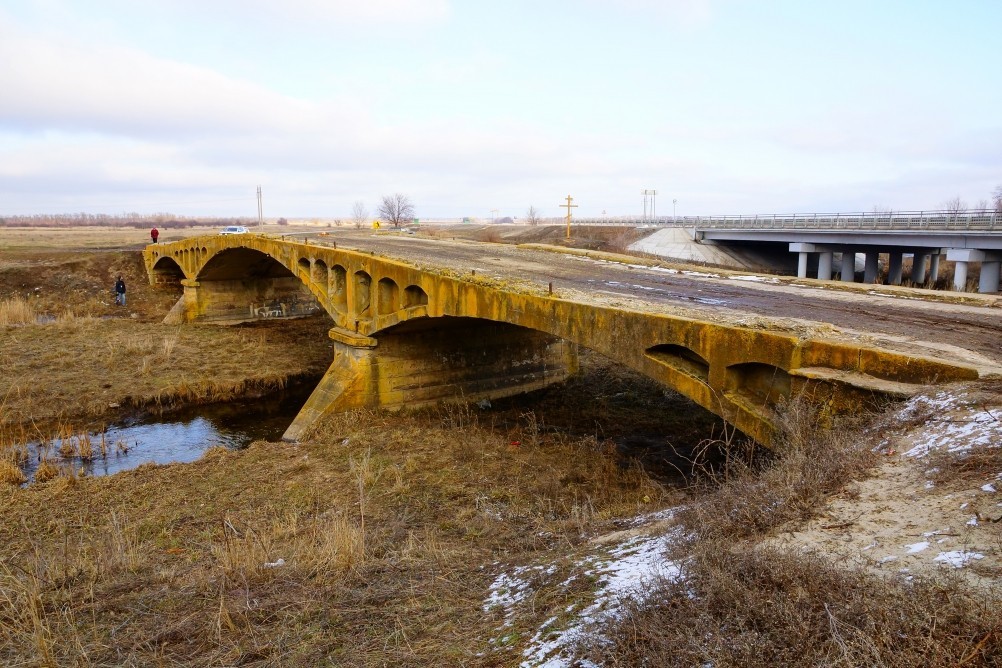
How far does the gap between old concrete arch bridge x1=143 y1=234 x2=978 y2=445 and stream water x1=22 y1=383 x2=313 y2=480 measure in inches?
95.8

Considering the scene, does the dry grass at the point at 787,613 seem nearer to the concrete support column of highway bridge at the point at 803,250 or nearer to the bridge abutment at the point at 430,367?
the bridge abutment at the point at 430,367

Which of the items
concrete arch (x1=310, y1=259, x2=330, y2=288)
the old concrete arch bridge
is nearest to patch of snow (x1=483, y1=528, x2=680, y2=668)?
the old concrete arch bridge

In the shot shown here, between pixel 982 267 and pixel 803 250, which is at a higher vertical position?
pixel 803 250

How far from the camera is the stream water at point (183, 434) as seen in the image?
16953mm

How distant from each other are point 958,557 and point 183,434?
20438 mm

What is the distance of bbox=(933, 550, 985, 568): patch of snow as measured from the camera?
419 cm

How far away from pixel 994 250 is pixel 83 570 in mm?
38776

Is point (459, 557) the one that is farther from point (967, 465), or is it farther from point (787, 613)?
point (967, 465)

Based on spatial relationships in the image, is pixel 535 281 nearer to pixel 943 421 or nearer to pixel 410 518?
pixel 410 518

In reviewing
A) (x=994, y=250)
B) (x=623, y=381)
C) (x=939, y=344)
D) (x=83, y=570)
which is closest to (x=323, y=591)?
(x=83, y=570)

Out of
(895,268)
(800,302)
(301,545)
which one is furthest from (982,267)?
(301,545)

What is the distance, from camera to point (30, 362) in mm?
25375

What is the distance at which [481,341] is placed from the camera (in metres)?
22.2

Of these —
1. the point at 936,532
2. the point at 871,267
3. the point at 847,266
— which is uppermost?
the point at 936,532
